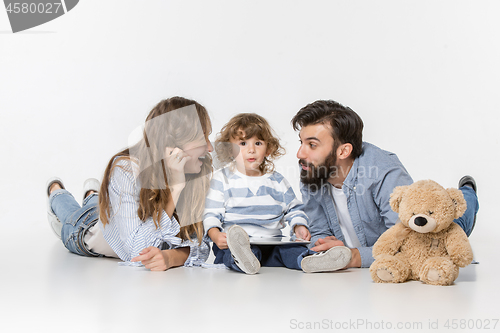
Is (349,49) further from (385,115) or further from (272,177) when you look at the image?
(272,177)

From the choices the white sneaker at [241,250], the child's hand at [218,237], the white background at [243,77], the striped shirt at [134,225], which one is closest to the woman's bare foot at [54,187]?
the white background at [243,77]

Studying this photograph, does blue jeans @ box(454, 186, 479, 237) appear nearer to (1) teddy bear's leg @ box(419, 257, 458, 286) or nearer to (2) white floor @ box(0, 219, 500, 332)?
(2) white floor @ box(0, 219, 500, 332)

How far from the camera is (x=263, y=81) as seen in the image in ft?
9.12

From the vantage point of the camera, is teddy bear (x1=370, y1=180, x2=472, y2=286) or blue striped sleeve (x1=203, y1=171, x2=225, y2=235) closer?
teddy bear (x1=370, y1=180, x2=472, y2=286)

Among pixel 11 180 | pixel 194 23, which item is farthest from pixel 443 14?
pixel 11 180

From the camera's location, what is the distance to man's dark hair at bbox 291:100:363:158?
210 cm

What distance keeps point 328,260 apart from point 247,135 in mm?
671

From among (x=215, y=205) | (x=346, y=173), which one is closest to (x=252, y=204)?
(x=215, y=205)

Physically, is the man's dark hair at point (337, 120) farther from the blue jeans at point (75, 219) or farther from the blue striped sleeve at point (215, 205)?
the blue jeans at point (75, 219)

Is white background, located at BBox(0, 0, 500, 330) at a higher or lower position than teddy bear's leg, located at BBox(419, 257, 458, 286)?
higher

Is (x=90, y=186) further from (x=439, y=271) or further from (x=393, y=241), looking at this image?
(x=439, y=271)

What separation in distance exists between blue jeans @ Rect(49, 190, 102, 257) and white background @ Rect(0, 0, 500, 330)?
255 mm

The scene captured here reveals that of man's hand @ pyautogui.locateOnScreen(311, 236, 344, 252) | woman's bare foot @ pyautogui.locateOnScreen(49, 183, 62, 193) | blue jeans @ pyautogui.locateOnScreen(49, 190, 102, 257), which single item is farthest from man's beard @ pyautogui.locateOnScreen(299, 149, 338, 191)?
woman's bare foot @ pyautogui.locateOnScreen(49, 183, 62, 193)

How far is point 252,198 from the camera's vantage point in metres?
2.16
